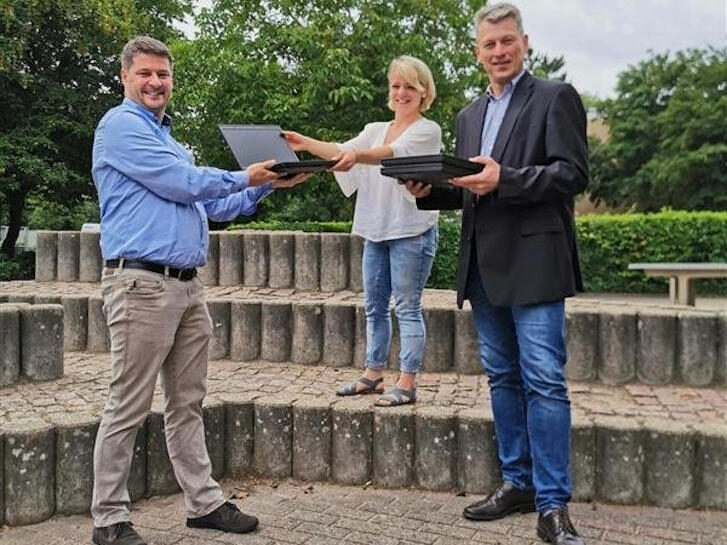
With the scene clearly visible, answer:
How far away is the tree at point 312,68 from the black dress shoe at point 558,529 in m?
7.37

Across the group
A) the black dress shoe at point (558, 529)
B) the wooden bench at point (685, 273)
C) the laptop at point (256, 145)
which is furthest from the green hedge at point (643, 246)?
the black dress shoe at point (558, 529)

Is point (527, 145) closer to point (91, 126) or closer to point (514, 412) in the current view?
point (514, 412)

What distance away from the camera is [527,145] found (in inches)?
93.7

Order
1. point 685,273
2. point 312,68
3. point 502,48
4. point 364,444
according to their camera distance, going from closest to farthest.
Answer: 1. point 502,48
2. point 364,444
3. point 685,273
4. point 312,68

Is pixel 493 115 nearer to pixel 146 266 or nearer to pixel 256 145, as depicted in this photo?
pixel 256 145

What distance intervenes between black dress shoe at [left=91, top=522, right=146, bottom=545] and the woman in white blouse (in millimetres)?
1187

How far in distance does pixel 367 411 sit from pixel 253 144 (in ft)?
4.08

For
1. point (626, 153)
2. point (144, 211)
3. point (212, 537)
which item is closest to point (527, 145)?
point (144, 211)

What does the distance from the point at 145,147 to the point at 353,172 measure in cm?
119

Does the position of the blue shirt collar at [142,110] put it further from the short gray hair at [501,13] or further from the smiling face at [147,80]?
the short gray hair at [501,13]

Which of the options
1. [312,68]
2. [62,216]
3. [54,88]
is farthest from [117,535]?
[62,216]

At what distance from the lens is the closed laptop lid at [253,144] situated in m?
2.61

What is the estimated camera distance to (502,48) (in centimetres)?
243

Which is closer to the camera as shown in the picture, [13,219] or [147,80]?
[147,80]
